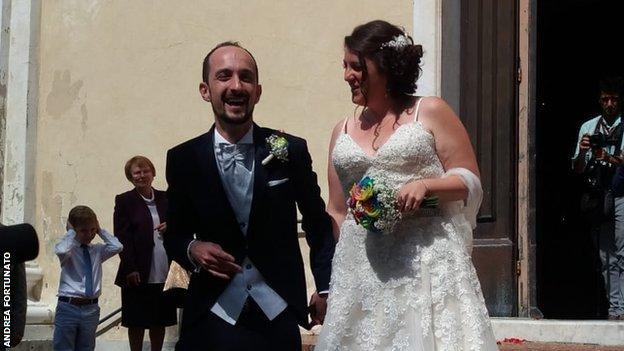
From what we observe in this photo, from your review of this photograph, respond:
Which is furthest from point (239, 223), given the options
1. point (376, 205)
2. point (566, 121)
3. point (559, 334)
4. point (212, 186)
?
point (566, 121)

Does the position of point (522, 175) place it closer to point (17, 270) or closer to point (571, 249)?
point (571, 249)

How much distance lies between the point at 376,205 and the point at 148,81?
21.3 ft

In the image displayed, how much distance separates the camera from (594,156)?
998 centimetres

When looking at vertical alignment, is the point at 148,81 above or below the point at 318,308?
above

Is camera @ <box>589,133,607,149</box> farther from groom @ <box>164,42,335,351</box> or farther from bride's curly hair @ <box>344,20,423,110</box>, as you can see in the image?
groom @ <box>164,42,335,351</box>

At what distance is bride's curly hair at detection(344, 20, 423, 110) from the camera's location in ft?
18.0

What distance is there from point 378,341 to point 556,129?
29.9ft

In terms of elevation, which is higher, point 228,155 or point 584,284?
point 228,155

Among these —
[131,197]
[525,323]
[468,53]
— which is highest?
[468,53]

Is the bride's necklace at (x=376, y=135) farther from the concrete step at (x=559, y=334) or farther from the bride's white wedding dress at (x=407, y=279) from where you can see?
the concrete step at (x=559, y=334)

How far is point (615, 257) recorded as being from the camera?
1003 cm

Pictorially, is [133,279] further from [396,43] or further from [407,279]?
[396,43]

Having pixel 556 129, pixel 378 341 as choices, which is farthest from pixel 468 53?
pixel 378 341

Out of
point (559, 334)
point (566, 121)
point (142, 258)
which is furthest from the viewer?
point (566, 121)
